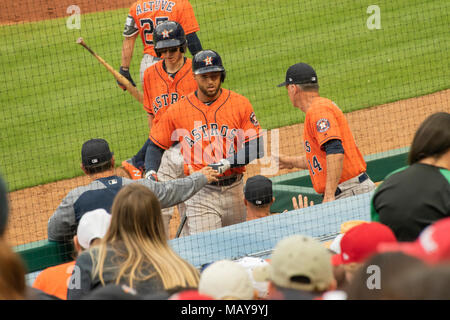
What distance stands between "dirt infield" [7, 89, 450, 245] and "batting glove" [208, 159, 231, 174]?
1.58 m

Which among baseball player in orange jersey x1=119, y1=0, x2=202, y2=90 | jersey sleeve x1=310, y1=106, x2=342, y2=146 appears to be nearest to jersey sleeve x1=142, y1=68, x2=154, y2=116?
baseball player in orange jersey x1=119, y1=0, x2=202, y2=90

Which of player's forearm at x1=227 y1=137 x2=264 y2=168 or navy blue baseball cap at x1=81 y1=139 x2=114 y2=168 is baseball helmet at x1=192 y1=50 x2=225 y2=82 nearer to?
player's forearm at x1=227 y1=137 x2=264 y2=168

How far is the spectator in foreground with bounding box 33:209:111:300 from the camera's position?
316 cm

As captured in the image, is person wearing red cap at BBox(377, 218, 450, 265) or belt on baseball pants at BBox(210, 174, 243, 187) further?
belt on baseball pants at BBox(210, 174, 243, 187)

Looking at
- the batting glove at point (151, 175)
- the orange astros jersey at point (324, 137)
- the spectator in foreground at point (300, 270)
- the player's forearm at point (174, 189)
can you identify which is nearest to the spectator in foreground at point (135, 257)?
the spectator in foreground at point (300, 270)

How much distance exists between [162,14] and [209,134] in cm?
203

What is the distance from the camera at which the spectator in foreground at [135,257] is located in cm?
266

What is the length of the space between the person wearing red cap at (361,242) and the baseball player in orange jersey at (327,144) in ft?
7.28

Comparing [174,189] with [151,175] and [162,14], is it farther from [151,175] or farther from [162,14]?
[162,14]

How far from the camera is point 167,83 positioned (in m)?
5.97

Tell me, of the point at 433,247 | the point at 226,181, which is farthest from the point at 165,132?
the point at 433,247

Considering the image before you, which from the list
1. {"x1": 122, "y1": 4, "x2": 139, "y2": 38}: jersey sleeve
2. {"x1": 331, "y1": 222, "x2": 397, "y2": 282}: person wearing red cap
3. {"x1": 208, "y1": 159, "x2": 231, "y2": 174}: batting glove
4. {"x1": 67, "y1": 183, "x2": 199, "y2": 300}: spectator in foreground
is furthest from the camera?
{"x1": 122, "y1": 4, "x2": 139, "y2": 38}: jersey sleeve
